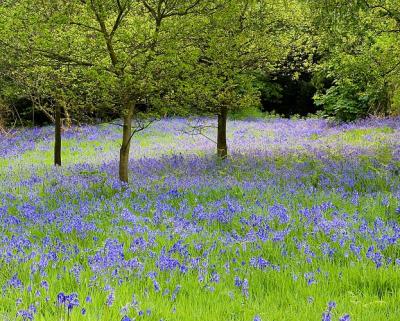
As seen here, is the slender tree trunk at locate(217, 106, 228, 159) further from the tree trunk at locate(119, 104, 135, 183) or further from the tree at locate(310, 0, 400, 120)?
the tree trunk at locate(119, 104, 135, 183)

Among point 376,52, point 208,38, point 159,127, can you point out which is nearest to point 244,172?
point 208,38

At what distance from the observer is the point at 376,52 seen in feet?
39.4

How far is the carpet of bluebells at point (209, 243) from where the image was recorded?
3.85 meters

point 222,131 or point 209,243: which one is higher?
point 222,131

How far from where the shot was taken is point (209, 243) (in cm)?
562

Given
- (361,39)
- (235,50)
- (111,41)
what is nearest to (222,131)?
(235,50)

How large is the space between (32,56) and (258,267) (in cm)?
617

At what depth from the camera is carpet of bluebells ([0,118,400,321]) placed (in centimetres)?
385

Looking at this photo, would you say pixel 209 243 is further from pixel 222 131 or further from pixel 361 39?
pixel 361 39

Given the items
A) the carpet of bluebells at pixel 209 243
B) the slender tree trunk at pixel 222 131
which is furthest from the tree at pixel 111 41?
the slender tree trunk at pixel 222 131

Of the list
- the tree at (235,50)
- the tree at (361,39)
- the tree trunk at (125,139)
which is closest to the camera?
the tree at (235,50)

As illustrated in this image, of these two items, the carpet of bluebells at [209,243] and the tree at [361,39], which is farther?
the tree at [361,39]

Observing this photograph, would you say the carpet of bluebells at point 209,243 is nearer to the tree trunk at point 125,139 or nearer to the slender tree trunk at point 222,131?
the tree trunk at point 125,139

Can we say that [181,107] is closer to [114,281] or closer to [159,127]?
[114,281]
